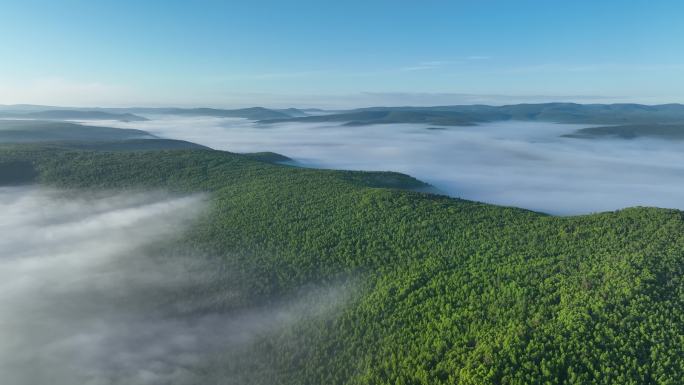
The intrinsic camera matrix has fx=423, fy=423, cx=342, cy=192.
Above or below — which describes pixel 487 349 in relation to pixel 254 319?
above

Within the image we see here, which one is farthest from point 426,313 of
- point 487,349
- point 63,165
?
point 63,165

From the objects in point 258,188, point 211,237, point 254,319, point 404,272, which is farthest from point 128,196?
point 404,272

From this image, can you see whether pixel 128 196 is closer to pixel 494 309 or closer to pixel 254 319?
pixel 254 319

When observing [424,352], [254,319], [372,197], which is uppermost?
[372,197]

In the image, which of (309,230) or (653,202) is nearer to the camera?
(309,230)

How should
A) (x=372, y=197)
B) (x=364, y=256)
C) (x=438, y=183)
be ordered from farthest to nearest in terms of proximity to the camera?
1. (x=438, y=183)
2. (x=372, y=197)
3. (x=364, y=256)

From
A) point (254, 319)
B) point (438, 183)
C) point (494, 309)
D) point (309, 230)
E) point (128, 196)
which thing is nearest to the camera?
point (494, 309)
